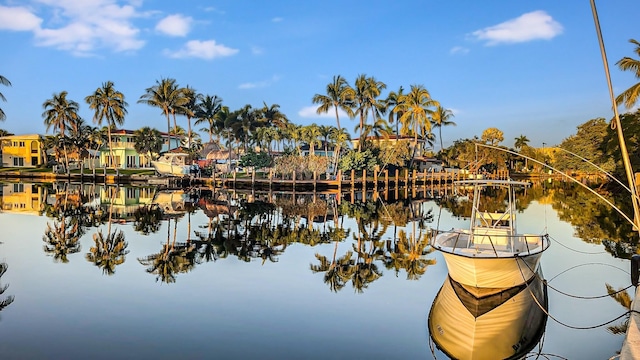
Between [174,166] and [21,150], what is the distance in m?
40.3

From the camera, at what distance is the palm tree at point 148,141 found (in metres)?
74.1

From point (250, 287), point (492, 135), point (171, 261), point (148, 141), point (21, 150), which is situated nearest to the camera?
point (250, 287)

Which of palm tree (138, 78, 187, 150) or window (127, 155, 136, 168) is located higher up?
palm tree (138, 78, 187, 150)

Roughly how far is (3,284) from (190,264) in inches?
214

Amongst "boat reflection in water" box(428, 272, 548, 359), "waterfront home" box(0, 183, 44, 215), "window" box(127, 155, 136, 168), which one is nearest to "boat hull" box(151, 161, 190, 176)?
"waterfront home" box(0, 183, 44, 215)

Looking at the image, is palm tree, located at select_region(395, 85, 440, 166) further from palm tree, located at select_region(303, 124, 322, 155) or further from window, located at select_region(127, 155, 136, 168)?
window, located at select_region(127, 155, 136, 168)

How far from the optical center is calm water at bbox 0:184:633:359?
969 cm

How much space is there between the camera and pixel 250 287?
45.8ft

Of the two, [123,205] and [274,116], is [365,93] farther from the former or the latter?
[123,205]

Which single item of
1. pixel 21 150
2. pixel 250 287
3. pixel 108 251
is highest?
pixel 21 150

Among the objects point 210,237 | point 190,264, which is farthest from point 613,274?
point 210,237

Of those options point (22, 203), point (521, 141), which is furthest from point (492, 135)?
point (22, 203)

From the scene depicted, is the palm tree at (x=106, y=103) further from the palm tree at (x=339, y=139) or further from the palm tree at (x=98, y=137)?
the palm tree at (x=339, y=139)

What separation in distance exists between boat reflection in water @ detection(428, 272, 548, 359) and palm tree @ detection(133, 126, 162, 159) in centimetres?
6754
